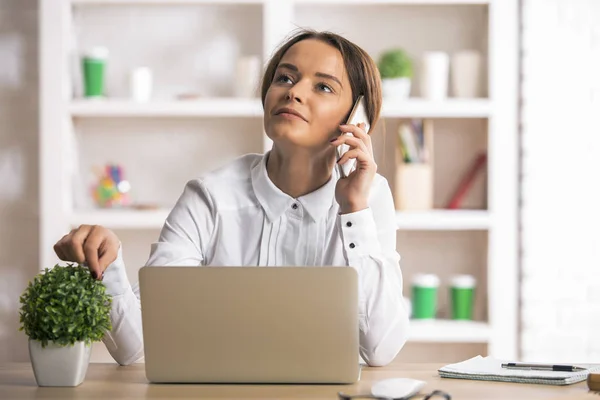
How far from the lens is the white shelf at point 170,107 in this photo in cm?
338

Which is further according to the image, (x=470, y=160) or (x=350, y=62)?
(x=470, y=160)

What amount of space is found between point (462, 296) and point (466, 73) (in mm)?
922

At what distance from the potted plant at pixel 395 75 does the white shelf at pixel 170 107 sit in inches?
21.4

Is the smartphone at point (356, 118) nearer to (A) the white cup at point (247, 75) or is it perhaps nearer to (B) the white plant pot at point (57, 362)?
(B) the white plant pot at point (57, 362)

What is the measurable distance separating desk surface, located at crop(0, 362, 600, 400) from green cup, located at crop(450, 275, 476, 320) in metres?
1.96

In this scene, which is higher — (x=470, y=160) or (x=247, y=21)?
(x=247, y=21)

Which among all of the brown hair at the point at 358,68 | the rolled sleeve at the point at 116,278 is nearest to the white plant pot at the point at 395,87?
Answer: the brown hair at the point at 358,68

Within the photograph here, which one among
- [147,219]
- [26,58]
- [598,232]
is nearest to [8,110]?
[26,58]

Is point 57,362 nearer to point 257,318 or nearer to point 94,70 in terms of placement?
point 257,318

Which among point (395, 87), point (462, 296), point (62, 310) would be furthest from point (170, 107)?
point (62, 310)

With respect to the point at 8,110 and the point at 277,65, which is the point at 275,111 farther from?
the point at 8,110

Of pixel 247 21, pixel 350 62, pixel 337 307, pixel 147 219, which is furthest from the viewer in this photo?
pixel 247 21

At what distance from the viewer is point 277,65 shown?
210cm

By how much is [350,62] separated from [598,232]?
74.1 inches
